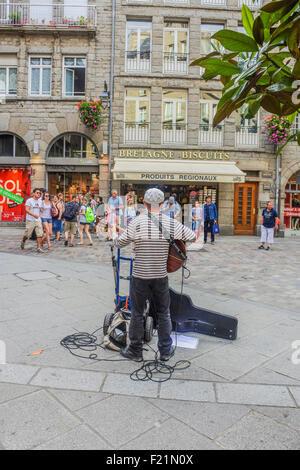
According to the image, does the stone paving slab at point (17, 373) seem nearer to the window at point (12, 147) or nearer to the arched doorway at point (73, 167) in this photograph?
the arched doorway at point (73, 167)

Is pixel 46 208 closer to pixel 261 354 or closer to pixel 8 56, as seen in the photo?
pixel 261 354

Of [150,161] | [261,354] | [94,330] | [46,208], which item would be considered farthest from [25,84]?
[261,354]

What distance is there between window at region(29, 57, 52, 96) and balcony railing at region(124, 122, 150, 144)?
435 cm

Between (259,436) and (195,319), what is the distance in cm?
199

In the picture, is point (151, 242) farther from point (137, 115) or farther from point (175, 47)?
point (175, 47)

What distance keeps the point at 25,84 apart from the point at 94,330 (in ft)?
55.2

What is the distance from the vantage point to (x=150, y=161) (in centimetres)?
1759

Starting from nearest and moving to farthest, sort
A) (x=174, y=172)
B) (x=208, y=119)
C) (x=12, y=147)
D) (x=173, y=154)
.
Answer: (x=174, y=172) < (x=173, y=154) < (x=12, y=147) < (x=208, y=119)

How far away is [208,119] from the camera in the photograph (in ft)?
60.3

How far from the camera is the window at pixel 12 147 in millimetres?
18109

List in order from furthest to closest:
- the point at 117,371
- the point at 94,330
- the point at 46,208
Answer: the point at 46,208 → the point at 94,330 → the point at 117,371

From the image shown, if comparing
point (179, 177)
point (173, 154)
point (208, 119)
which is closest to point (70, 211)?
point (179, 177)

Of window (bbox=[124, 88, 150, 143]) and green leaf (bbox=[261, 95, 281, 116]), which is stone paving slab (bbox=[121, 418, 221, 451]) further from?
window (bbox=[124, 88, 150, 143])

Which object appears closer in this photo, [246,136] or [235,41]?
[235,41]
